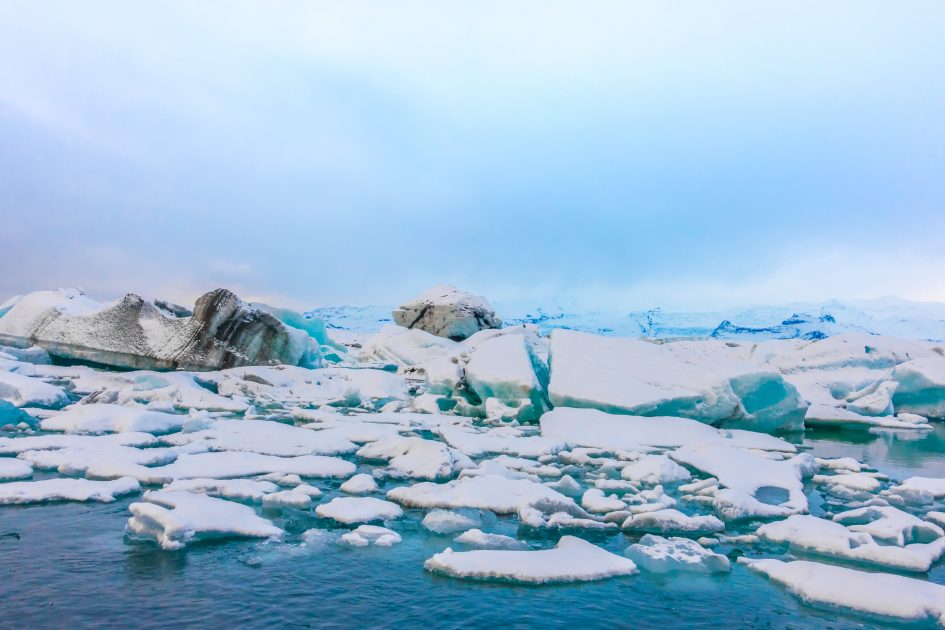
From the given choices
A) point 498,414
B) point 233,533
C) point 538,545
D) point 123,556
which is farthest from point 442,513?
point 498,414

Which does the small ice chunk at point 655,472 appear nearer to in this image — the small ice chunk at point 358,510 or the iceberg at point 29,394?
the small ice chunk at point 358,510

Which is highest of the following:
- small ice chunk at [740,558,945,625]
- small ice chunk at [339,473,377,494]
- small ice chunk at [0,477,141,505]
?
small ice chunk at [0,477,141,505]

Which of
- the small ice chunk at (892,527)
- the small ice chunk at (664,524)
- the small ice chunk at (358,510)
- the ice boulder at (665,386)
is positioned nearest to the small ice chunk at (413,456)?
the small ice chunk at (358,510)

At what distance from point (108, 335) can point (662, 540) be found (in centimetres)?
1371

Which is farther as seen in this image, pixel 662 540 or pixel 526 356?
pixel 526 356

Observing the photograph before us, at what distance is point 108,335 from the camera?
14.3m

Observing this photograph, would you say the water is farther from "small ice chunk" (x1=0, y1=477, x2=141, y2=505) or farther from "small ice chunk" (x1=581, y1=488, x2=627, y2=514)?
Result: "small ice chunk" (x1=581, y1=488, x2=627, y2=514)

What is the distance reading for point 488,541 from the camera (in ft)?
14.0

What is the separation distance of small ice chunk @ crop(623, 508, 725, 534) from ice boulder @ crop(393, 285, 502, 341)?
23013 millimetres

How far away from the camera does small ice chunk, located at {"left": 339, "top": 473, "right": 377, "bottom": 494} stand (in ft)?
18.5

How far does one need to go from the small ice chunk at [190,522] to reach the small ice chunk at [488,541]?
126cm

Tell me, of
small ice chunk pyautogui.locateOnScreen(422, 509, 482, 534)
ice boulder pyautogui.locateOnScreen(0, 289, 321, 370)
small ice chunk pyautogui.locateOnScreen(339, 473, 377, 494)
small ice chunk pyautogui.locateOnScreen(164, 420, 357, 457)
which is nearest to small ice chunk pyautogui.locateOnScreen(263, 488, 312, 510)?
small ice chunk pyautogui.locateOnScreen(339, 473, 377, 494)

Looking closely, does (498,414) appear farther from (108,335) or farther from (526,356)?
(108,335)

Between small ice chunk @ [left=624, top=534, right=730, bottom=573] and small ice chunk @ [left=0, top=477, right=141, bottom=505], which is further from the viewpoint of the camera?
small ice chunk @ [left=0, top=477, right=141, bottom=505]
